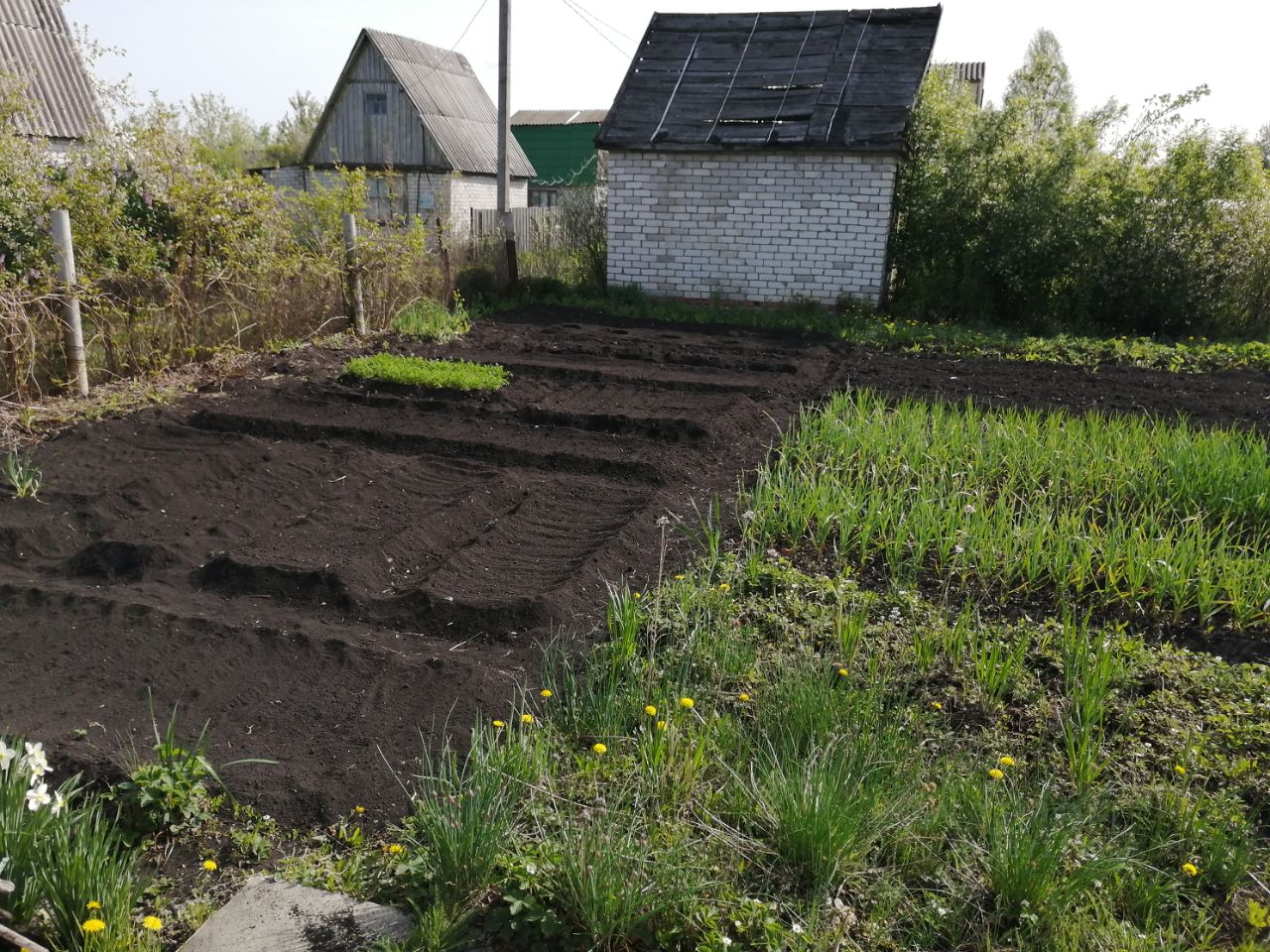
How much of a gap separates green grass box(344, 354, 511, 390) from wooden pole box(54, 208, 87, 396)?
202 centimetres

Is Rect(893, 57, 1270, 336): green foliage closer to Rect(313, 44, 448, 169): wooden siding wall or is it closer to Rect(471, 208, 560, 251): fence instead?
Rect(471, 208, 560, 251): fence

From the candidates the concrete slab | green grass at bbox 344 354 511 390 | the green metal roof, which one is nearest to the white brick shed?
green grass at bbox 344 354 511 390

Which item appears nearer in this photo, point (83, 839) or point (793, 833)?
point (83, 839)

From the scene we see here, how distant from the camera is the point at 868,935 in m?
2.31

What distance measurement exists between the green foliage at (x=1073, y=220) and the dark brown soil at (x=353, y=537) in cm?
297

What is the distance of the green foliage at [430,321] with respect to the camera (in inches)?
391

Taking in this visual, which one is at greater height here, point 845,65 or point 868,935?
point 845,65

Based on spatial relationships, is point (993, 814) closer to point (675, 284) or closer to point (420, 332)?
point (420, 332)

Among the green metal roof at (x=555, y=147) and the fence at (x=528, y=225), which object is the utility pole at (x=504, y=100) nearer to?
the fence at (x=528, y=225)

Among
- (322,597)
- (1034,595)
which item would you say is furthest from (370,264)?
(1034,595)

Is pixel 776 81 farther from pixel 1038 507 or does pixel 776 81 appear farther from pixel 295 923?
pixel 295 923

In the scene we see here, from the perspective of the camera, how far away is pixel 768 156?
12539 mm

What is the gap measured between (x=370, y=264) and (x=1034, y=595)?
26.6 ft

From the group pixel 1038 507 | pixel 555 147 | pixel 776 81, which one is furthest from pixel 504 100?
pixel 555 147
